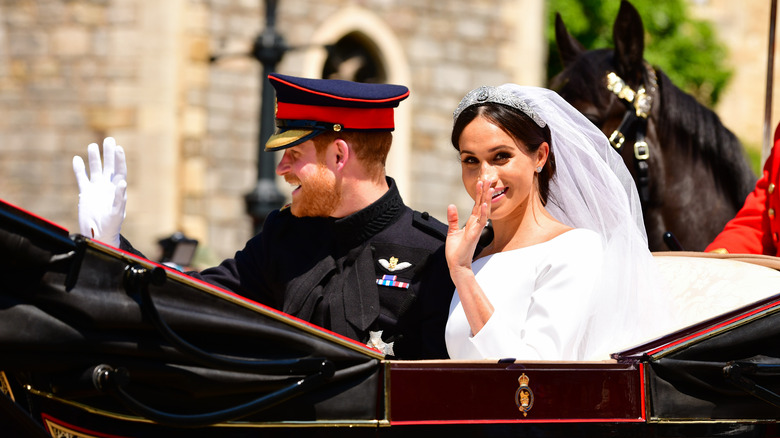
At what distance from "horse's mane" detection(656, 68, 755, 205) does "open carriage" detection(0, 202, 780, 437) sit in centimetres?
188

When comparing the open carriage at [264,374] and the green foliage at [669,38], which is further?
the green foliage at [669,38]

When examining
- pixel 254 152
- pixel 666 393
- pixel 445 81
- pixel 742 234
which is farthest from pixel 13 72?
pixel 666 393

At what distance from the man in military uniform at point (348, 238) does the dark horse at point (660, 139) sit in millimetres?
1453

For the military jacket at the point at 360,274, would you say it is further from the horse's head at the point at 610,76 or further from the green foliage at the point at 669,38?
the green foliage at the point at 669,38

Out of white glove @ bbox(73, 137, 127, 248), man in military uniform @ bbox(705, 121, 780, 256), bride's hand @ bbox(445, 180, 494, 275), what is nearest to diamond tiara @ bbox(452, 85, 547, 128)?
bride's hand @ bbox(445, 180, 494, 275)

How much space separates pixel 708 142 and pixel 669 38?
17912mm

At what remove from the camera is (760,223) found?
406 centimetres

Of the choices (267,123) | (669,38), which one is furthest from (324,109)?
(669,38)

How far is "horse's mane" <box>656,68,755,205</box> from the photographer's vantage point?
4598 millimetres

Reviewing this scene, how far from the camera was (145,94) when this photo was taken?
10.3 m

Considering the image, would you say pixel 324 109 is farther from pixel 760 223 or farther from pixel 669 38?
pixel 669 38

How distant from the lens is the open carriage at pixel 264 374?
241cm

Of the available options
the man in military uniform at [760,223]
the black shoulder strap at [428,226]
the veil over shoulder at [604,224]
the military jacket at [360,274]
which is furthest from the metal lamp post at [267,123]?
the veil over shoulder at [604,224]

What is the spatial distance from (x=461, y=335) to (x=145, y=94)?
8.05m
